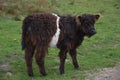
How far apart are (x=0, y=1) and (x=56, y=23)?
21.6ft

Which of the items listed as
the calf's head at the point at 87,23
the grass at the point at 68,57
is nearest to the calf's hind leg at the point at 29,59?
the grass at the point at 68,57

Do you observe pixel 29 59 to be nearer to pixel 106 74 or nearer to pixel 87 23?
pixel 87 23

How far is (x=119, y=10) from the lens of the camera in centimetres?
1820

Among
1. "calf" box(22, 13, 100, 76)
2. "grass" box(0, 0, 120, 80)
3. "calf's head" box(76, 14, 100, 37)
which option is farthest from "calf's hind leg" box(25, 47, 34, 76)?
"calf's head" box(76, 14, 100, 37)

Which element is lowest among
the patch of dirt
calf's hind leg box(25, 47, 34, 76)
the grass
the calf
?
the grass

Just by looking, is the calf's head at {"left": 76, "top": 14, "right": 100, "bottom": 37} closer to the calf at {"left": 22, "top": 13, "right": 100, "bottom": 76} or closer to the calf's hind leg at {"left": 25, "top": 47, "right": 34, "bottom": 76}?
the calf at {"left": 22, "top": 13, "right": 100, "bottom": 76}

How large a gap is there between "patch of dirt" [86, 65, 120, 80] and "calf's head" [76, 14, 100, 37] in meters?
0.99

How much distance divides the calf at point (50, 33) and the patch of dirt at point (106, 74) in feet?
2.47

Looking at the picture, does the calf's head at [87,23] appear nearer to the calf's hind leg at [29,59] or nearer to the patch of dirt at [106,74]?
the patch of dirt at [106,74]

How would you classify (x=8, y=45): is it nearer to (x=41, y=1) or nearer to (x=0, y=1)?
(x=0, y=1)

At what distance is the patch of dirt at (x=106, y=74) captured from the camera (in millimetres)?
9508

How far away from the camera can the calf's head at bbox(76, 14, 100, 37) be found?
31.7ft

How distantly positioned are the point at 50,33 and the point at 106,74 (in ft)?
5.68

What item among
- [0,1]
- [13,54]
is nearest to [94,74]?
[13,54]
